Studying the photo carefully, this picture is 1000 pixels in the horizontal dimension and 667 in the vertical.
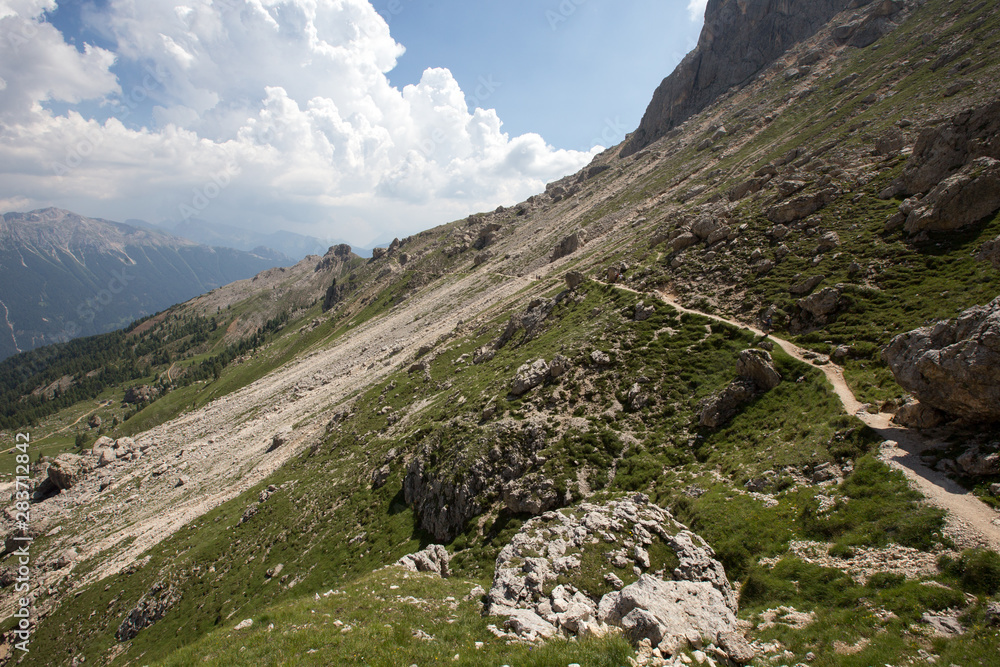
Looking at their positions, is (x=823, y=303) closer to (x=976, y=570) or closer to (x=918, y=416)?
(x=918, y=416)

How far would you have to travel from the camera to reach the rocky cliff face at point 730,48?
15988 centimetres

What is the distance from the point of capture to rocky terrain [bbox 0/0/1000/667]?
44.7 ft

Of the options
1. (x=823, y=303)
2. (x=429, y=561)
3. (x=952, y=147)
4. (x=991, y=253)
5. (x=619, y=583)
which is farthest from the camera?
(x=952, y=147)

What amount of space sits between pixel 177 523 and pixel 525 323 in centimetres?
5336

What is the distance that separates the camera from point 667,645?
12.3 m

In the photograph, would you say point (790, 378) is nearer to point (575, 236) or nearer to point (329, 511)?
point (329, 511)

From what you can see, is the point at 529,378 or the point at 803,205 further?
the point at 803,205

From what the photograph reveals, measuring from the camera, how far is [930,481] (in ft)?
51.2

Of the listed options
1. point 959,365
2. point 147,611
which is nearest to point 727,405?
point 959,365

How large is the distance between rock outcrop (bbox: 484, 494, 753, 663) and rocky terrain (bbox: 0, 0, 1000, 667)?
114mm

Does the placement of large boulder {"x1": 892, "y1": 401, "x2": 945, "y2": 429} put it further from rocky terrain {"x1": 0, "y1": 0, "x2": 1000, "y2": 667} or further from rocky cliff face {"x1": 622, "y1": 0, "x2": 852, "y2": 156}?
rocky cliff face {"x1": 622, "y1": 0, "x2": 852, "y2": 156}

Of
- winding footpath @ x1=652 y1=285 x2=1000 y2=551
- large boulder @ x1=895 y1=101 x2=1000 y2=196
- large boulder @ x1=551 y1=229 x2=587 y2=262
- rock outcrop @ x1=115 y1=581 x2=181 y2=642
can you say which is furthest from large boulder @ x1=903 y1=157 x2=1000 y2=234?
rock outcrop @ x1=115 y1=581 x2=181 y2=642

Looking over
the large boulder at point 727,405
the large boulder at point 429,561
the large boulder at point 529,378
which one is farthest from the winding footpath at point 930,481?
the large boulder at point 429,561

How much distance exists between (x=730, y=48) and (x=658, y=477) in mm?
226307
